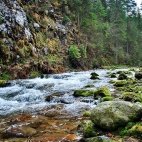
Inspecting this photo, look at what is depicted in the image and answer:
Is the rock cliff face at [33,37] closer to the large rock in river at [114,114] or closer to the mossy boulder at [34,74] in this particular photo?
the mossy boulder at [34,74]

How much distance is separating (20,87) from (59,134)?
13.2 m

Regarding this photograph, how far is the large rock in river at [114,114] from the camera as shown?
1012 centimetres

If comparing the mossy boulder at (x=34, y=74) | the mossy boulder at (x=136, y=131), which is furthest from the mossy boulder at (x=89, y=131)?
the mossy boulder at (x=34, y=74)

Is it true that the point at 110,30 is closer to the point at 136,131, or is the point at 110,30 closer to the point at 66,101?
the point at 66,101

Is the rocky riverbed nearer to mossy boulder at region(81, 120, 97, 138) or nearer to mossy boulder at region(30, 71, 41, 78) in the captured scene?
mossy boulder at region(81, 120, 97, 138)

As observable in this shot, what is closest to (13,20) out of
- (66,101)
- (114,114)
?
(66,101)

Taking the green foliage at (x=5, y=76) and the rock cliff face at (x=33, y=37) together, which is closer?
the green foliage at (x=5, y=76)

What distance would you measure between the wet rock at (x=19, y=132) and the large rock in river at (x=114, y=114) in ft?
7.62

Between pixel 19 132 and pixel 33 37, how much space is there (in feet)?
96.8

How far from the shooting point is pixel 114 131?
10.1 m

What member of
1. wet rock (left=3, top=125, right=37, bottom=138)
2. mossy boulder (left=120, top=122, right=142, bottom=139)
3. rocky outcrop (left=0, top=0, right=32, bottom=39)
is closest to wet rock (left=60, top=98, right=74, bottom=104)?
wet rock (left=3, top=125, right=37, bottom=138)

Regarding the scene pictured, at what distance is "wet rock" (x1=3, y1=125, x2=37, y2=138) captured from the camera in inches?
420

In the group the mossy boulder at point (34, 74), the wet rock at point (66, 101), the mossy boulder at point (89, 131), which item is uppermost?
the mossy boulder at point (34, 74)

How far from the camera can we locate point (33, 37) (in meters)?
39.5
